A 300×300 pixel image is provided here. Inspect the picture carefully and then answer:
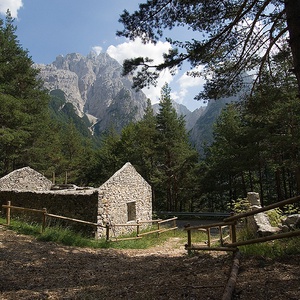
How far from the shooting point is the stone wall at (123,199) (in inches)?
452

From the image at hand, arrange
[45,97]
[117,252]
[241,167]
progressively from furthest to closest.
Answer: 1. [45,97]
2. [241,167]
3. [117,252]

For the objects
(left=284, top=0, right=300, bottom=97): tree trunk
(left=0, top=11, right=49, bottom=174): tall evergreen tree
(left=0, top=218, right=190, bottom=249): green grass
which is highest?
(left=0, top=11, right=49, bottom=174): tall evergreen tree

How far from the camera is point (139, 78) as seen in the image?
243 inches

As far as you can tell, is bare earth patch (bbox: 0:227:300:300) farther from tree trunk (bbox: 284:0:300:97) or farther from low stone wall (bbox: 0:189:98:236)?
low stone wall (bbox: 0:189:98:236)

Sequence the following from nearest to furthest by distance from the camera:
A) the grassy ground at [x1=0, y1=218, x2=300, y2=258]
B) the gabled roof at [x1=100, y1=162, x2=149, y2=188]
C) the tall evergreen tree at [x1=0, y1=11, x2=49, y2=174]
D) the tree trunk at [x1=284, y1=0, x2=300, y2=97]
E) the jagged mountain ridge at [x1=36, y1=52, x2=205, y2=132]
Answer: the tree trunk at [x1=284, y1=0, x2=300, y2=97] < the grassy ground at [x1=0, y1=218, x2=300, y2=258] < the gabled roof at [x1=100, y1=162, x2=149, y2=188] < the tall evergreen tree at [x1=0, y1=11, x2=49, y2=174] < the jagged mountain ridge at [x1=36, y1=52, x2=205, y2=132]

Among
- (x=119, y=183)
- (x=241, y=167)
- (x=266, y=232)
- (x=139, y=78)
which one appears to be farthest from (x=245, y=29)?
(x=241, y=167)

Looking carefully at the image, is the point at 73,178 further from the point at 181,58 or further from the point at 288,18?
the point at 288,18

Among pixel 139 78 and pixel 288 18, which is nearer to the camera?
pixel 288 18

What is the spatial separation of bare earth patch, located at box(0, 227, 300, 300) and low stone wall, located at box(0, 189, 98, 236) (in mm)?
4142

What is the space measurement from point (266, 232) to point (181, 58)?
422 centimetres

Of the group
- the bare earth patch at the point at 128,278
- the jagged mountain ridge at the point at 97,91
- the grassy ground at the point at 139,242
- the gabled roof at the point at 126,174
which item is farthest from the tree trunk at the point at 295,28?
the jagged mountain ridge at the point at 97,91

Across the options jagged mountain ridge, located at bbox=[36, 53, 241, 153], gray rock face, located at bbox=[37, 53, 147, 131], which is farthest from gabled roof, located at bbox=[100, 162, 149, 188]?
gray rock face, located at bbox=[37, 53, 147, 131]

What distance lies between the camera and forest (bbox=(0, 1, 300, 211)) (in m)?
5.91

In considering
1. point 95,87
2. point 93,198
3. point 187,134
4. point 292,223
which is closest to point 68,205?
point 93,198
